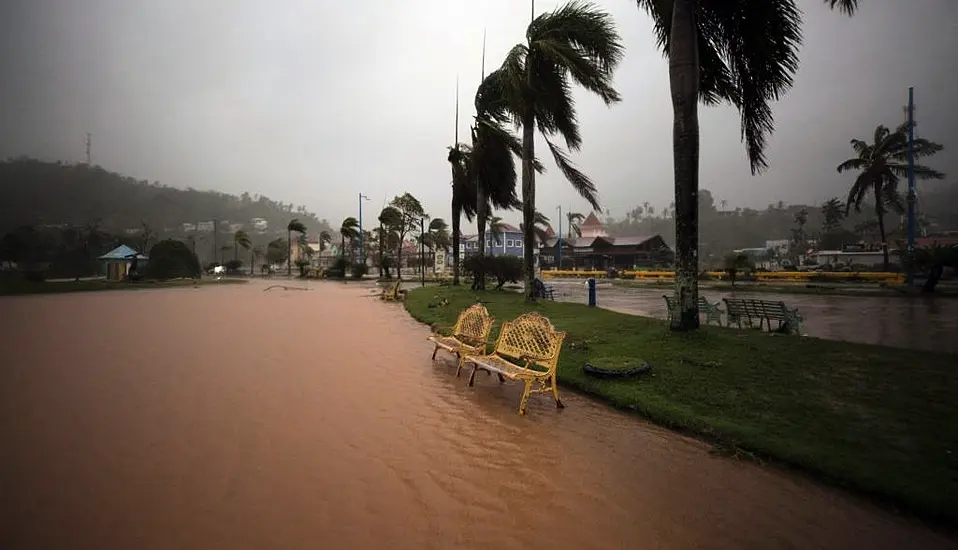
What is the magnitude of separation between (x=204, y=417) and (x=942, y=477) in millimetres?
7149

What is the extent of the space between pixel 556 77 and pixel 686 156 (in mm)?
7118

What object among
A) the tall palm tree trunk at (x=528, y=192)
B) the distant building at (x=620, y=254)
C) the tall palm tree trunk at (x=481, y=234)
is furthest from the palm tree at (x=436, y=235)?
the tall palm tree trunk at (x=528, y=192)

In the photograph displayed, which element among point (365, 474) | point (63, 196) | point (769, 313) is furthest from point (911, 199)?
point (63, 196)

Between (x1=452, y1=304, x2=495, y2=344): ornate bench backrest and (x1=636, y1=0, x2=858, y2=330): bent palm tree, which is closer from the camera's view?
(x1=452, y1=304, x2=495, y2=344): ornate bench backrest

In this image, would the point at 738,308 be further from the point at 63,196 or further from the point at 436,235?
the point at 436,235

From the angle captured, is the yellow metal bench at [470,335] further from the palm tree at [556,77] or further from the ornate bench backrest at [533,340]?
the palm tree at [556,77]

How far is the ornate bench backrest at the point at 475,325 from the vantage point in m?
7.32

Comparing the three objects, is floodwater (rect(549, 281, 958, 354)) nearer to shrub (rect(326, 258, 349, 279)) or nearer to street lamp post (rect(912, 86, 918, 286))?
street lamp post (rect(912, 86, 918, 286))

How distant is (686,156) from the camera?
8.59m

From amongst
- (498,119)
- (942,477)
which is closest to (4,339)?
(942,477)

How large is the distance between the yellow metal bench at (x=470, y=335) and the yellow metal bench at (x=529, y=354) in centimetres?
20

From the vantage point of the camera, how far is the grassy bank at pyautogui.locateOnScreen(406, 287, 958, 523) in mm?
3699

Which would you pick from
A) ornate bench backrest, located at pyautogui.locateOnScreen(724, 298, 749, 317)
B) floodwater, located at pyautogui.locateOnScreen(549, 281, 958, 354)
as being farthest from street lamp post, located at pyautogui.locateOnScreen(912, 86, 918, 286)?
ornate bench backrest, located at pyautogui.locateOnScreen(724, 298, 749, 317)

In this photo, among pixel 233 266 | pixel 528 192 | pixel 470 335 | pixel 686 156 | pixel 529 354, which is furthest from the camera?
pixel 233 266
